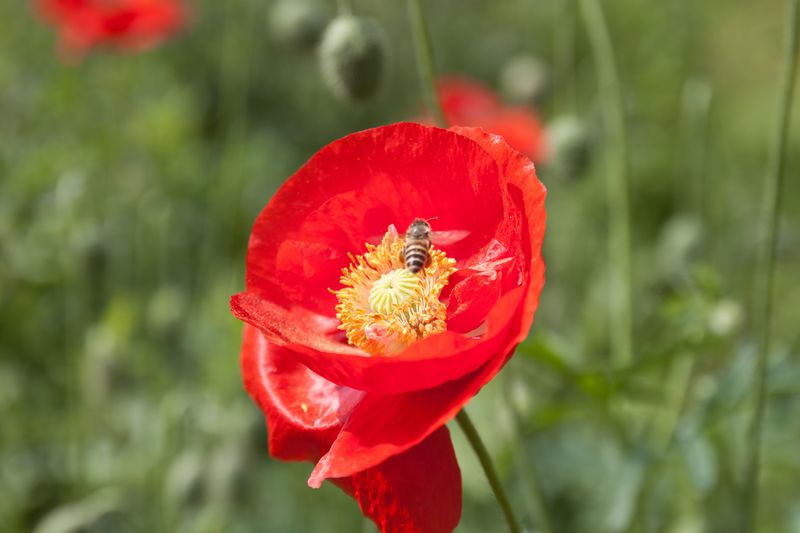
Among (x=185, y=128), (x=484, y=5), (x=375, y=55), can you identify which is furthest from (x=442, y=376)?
(x=484, y=5)

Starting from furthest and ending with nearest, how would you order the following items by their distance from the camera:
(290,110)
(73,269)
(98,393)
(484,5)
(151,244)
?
(484,5), (290,110), (151,244), (73,269), (98,393)

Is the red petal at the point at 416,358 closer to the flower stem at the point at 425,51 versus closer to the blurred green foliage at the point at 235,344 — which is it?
the blurred green foliage at the point at 235,344

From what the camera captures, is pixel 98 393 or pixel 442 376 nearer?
pixel 442 376

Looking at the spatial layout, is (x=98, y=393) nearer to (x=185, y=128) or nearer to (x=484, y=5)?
(x=185, y=128)

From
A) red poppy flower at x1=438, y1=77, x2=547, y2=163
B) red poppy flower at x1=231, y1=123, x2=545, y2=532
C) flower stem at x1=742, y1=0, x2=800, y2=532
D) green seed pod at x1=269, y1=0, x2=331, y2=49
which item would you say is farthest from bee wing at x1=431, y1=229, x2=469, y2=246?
red poppy flower at x1=438, y1=77, x2=547, y2=163

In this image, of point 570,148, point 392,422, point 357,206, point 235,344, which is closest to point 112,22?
point 235,344

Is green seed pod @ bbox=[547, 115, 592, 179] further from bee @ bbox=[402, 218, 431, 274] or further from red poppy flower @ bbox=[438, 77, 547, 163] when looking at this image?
bee @ bbox=[402, 218, 431, 274]

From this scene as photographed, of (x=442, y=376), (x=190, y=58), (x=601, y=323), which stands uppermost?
(x=442, y=376)

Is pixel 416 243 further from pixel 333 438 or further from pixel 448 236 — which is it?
pixel 333 438
